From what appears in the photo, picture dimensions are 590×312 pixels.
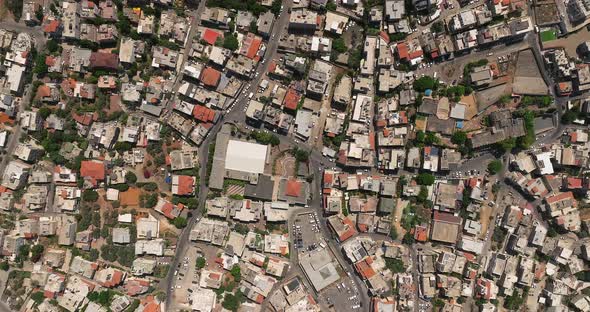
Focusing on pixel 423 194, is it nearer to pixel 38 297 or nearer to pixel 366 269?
pixel 366 269

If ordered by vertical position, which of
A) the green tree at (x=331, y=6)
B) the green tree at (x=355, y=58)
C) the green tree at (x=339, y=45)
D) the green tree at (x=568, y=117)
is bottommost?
the green tree at (x=568, y=117)

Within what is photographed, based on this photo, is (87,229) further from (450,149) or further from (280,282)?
(450,149)

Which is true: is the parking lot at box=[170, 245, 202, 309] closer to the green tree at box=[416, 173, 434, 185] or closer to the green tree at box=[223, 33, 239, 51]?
the green tree at box=[223, 33, 239, 51]

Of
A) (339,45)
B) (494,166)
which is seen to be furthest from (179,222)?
(494,166)

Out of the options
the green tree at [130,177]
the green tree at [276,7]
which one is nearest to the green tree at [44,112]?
the green tree at [130,177]

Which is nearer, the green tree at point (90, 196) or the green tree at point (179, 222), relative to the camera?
the green tree at point (179, 222)

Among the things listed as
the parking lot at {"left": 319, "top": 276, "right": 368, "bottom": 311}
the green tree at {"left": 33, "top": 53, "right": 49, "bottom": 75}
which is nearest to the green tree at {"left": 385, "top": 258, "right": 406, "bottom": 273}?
the parking lot at {"left": 319, "top": 276, "right": 368, "bottom": 311}

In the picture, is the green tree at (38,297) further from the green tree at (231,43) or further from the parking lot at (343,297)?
the green tree at (231,43)
